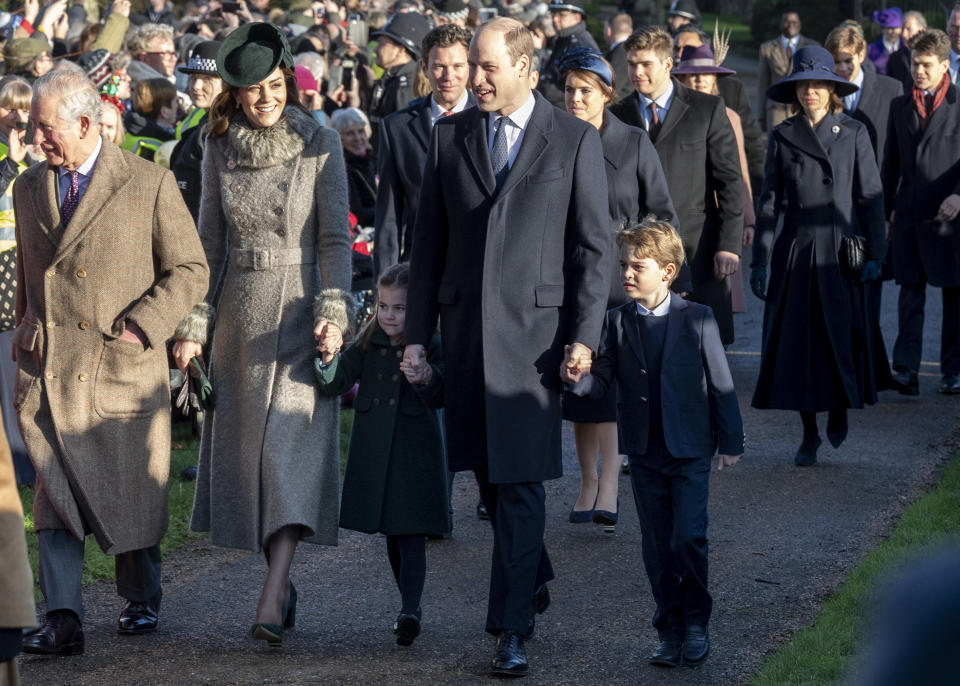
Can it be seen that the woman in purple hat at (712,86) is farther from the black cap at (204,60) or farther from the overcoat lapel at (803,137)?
the black cap at (204,60)

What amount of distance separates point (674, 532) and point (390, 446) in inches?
40.8

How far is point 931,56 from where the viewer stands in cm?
925

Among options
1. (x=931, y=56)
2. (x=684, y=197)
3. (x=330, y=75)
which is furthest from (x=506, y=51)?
(x=330, y=75)

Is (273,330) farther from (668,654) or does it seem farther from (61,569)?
(668,654)

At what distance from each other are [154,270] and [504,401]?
1.36m

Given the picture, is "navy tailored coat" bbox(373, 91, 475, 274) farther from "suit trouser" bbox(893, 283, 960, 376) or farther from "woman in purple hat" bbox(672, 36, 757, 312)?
"suit trouser" bbox(893, 283, 960, 376)

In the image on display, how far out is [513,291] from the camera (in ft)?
14.9

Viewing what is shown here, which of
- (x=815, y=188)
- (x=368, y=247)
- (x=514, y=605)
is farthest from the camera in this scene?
Result: (x=368, y=247)

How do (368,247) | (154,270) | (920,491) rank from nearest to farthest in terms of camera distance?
1. (154,270)
2. (920,491)
3. (368,247)

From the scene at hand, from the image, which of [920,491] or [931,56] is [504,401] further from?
[931,56]

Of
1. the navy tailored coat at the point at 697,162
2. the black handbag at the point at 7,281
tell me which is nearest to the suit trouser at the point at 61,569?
the black handbag at the point at 7,281

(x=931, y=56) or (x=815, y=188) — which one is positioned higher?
(x=931, y=56)

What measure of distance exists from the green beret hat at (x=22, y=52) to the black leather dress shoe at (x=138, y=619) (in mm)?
6579

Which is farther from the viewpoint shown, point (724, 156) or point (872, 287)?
point (872, 287)
